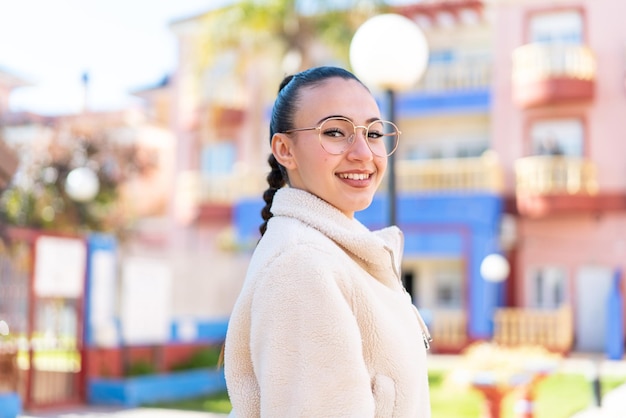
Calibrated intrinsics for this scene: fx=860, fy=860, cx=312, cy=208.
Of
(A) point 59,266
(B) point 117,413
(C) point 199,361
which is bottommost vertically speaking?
(B) point 117,413

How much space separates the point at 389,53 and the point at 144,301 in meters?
6.82

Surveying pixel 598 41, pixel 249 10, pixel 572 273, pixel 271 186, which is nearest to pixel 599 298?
pixel 572 273

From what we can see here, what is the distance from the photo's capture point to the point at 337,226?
1576 millimetres

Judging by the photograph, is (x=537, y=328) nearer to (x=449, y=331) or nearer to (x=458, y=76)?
(x=449, y=331)

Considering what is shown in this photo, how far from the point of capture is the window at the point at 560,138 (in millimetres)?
17766

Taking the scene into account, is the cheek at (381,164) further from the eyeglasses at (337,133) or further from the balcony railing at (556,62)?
the balcony railing at (556,62)

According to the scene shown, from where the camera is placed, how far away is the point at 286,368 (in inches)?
54.8

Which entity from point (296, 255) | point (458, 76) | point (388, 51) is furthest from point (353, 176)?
point (458, 76)

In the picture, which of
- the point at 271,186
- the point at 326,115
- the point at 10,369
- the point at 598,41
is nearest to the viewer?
the point at 326,115

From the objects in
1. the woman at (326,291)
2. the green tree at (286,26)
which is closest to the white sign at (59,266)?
the woman at (326,291)

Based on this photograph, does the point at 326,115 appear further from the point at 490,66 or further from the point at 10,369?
→ the point at 490,66

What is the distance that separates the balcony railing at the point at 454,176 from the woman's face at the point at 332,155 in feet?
52.5

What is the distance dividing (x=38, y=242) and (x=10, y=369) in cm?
153

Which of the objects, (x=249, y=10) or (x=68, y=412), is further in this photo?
(x=249, y=10)
